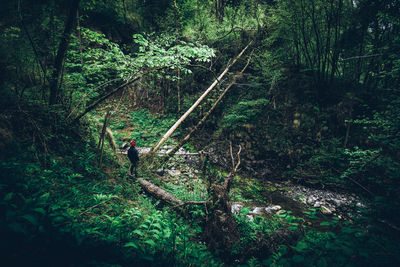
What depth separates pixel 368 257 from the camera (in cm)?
125

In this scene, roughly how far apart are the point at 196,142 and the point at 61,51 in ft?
21.5

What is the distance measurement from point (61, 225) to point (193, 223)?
265cm

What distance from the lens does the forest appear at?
5.60 ft

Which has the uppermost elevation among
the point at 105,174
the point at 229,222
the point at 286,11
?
the point at 286,11

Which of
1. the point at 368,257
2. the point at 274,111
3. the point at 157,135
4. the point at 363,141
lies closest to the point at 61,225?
the point at 368,257

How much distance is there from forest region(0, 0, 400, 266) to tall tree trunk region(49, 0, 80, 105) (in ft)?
0.09

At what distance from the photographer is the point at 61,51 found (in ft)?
11.5

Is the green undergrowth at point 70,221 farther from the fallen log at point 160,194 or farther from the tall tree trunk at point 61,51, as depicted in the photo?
the tall tree trunk at point 61,51

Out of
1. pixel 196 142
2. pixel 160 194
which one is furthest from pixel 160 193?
pixel 196 142

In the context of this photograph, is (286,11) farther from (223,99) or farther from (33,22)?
(33,22)

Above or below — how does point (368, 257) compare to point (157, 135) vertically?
above

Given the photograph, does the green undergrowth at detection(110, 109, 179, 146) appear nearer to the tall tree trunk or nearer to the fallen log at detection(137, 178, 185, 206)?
the fallen log at detection(137, 178, 185, 206)

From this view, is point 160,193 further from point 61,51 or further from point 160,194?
point 61,51

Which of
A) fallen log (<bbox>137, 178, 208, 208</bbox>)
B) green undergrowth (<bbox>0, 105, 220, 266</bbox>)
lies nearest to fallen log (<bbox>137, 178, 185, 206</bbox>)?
fallen log (<bbox>137, 178, 208, 208</bbox>)
